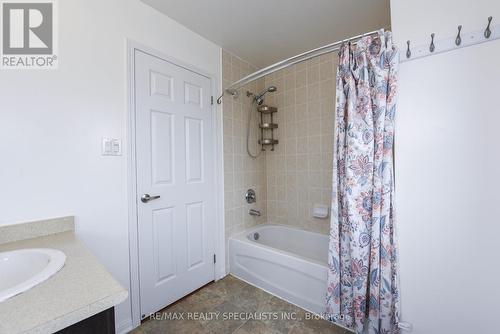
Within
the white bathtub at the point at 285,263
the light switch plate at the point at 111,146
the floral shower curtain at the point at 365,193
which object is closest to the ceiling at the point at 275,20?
the floral shower curtain at the point at 365,193

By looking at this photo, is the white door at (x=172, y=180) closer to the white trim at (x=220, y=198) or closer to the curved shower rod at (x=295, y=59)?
the white trim at (x=220, y=198)

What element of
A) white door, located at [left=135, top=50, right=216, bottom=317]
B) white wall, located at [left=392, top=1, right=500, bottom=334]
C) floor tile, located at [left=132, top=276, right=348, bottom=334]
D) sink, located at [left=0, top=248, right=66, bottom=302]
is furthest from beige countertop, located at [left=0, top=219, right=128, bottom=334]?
white wall, located at [left=392, top=1, right=500, bottom=334]

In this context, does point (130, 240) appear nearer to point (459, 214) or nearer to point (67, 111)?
point (67, 111)

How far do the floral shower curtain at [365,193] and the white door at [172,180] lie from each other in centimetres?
116

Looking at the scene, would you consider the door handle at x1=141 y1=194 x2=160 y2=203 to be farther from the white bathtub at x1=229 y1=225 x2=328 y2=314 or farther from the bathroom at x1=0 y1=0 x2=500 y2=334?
the white bathtub at x1=229 y1=225 x2=328 y2=314

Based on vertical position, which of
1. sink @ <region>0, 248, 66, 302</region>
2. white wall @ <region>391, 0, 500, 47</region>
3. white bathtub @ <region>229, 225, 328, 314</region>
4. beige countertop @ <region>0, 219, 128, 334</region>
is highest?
white wall @ <region>391, 0, 500, 47</region>

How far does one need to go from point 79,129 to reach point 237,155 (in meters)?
1.39

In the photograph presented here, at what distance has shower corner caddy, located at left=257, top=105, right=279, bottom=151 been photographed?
8.25 feet

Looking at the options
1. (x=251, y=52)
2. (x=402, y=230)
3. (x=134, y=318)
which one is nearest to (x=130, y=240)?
(x=134, y=318)

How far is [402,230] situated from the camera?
3.79ft

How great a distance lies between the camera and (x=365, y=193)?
1.25 meters

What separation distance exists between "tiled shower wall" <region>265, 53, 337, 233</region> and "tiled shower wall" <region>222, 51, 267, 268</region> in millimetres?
241

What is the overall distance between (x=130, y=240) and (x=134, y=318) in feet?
1.82

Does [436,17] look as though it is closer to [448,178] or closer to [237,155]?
[448,178]
